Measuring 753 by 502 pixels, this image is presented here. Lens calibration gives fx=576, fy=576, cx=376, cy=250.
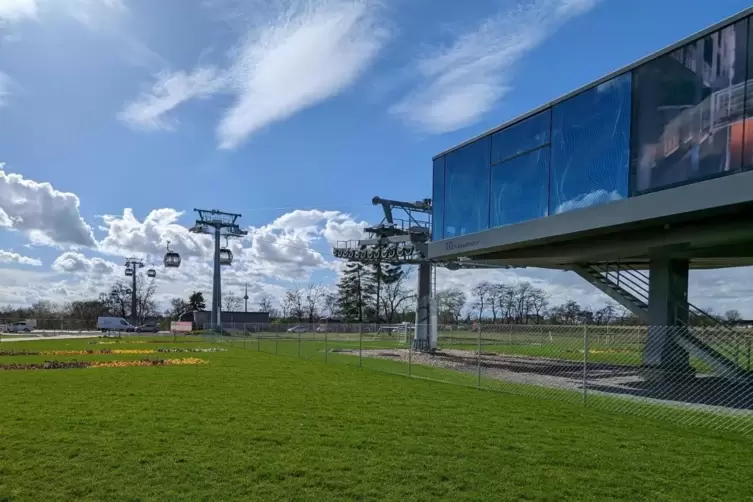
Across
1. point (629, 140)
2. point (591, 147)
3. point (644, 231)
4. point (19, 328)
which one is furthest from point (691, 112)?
point (19, 328)

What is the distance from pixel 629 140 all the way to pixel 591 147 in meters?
1.51

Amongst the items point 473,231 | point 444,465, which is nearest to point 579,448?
point 444,465

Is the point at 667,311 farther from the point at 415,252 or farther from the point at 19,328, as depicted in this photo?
the point at 19,328

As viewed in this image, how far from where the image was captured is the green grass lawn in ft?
20.2

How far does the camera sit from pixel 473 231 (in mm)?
23938

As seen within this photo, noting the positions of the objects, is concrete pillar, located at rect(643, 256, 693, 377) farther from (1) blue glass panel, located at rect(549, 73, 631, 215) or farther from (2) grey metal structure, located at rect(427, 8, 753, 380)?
(1) blue glass panel, located at rect(549, 73, 631, 215)

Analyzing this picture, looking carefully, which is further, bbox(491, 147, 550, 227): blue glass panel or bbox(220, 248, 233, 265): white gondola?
bbox(220, 248, 233, 265): white gondola

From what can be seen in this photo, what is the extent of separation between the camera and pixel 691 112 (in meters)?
15.0

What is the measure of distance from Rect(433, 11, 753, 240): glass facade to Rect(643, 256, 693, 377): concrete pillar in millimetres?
4263

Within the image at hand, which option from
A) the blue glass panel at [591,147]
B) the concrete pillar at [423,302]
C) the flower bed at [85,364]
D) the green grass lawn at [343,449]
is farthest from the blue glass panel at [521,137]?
the concrete pillar at [423,302]

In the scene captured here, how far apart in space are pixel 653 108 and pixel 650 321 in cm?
777

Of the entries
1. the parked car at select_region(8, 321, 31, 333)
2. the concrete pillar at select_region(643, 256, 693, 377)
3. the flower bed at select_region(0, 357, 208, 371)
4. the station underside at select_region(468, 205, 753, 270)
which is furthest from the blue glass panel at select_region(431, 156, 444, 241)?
the parked car at select_region(8, 321, 31, 333)

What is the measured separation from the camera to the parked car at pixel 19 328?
65.4 meters

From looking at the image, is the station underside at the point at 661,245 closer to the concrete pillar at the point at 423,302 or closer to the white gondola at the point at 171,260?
the concrete pillar at the point at 423,302
